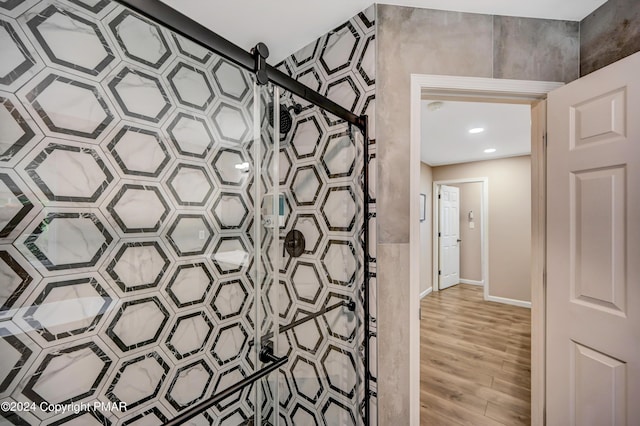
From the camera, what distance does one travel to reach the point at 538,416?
1386 millimetres

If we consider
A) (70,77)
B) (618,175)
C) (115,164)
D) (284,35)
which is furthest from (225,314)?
(618,175)

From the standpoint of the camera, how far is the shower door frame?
62cm

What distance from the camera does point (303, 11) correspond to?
1333 mm

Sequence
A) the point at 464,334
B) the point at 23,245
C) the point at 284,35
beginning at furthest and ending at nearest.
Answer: the point at 464,334, the point at 284,35, the point at 23,245

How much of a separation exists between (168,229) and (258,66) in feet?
2.94

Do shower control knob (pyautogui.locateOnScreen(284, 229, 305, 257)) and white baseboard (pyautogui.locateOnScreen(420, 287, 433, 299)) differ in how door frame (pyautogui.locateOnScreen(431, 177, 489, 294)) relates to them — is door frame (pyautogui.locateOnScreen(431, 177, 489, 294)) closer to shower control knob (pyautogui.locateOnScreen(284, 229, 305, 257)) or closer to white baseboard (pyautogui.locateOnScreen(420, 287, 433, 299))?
white baseboard (pyautogui.locateOnScreen(420, 287, 433, 299))

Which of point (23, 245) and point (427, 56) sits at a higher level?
point (427, 56)

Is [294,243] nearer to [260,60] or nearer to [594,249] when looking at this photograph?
[260,60]

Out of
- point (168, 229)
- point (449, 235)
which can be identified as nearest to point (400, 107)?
point (168, 229)

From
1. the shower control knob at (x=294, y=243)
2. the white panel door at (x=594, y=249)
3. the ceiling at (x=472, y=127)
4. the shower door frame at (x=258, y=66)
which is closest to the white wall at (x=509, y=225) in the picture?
the ceiling at (x=472, y=127)

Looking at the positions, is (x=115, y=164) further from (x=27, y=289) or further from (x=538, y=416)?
(x=538, y=416)

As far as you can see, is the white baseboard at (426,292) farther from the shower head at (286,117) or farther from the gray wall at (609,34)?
the shower head at (286,117)

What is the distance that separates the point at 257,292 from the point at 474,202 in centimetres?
565

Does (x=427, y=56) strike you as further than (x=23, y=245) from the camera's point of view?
Yes
